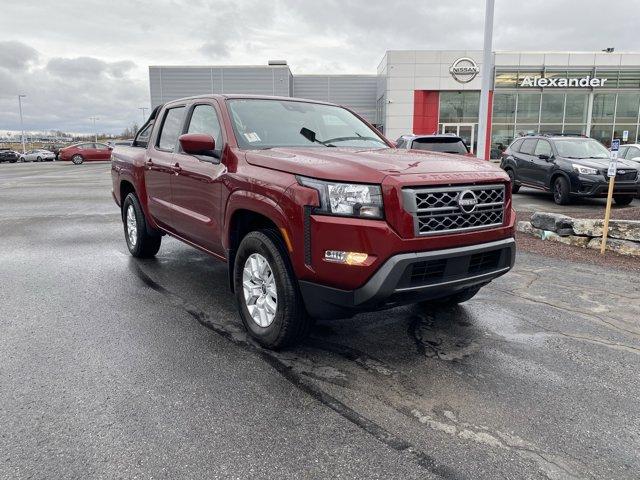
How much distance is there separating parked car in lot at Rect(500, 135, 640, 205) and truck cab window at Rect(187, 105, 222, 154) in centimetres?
956

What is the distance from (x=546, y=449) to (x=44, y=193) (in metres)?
16.6

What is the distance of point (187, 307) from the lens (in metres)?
4.79

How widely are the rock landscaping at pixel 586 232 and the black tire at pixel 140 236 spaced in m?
5.78

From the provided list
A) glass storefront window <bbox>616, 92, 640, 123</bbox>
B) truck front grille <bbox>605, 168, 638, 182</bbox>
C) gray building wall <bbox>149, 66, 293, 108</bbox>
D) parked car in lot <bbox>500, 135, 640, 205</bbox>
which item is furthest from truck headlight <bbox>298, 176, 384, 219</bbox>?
gray building wall <bbox>149, 66, 293, 108</bbox>

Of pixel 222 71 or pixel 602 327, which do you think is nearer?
pixel 602 327

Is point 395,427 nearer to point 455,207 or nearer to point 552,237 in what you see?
point 455,207

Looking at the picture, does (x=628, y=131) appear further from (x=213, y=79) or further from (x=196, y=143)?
(x=196, y=143)

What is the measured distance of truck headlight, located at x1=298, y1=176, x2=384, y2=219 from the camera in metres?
3.18

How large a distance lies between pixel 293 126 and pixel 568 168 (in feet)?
30.8

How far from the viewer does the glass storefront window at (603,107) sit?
35.2 m

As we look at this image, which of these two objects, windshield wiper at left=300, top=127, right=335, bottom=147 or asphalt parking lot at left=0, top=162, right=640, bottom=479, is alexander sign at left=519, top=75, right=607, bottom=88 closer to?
asphalt parking lot at left=0, top=162, right=640, bottom=479

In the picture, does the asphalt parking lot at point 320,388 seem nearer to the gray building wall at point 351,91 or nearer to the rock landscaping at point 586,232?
the rock landscaping at point 586,232

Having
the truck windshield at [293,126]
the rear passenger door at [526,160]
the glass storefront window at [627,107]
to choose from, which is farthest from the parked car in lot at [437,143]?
the glass storefront window at [627,107]

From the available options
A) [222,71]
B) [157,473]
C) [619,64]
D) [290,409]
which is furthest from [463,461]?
[222,71]
